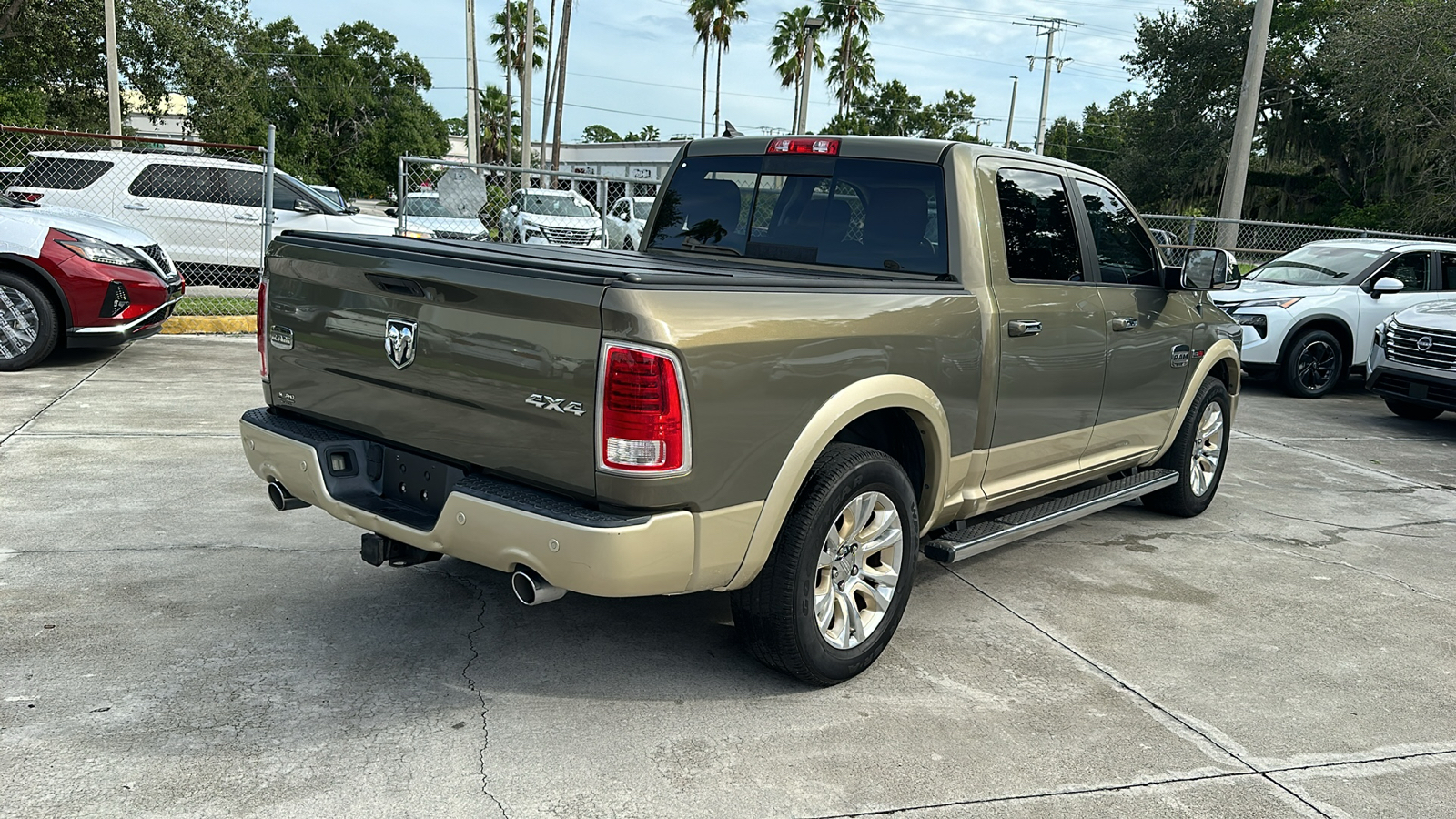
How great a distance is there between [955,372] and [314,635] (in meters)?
2.54

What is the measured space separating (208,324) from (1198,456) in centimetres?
969

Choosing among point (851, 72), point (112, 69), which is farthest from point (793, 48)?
point (112, 69)

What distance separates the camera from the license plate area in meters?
3.46

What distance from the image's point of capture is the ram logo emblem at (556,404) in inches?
118

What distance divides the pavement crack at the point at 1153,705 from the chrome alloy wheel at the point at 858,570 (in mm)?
883

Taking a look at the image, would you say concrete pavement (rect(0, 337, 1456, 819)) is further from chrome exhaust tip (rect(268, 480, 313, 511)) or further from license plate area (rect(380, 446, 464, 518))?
license plate area (rect(380, 446, 464, 518))

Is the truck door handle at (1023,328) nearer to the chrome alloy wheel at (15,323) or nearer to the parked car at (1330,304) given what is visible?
the chrome alloy wheel at (15,323)

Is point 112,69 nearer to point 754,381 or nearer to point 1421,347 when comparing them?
point 1421,347

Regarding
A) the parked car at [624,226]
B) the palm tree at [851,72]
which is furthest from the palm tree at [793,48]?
the parked car at [624,226]

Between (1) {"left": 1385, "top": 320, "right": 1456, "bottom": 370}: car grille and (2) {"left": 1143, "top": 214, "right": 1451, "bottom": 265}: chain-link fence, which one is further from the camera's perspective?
(2) {"left": 1143, "top": 214, "right": 1451, "bottom": 265}: chain-link fence

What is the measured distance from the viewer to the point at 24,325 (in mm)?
8477

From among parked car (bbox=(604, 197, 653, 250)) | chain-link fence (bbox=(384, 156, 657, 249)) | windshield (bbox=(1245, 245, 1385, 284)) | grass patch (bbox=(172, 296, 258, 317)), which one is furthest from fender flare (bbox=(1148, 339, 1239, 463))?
parked car (bbox=(604, 197, 653, 250))

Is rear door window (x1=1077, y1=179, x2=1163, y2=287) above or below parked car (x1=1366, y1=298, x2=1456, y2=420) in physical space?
above

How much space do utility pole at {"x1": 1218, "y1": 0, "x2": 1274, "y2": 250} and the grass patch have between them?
43.7 feet
